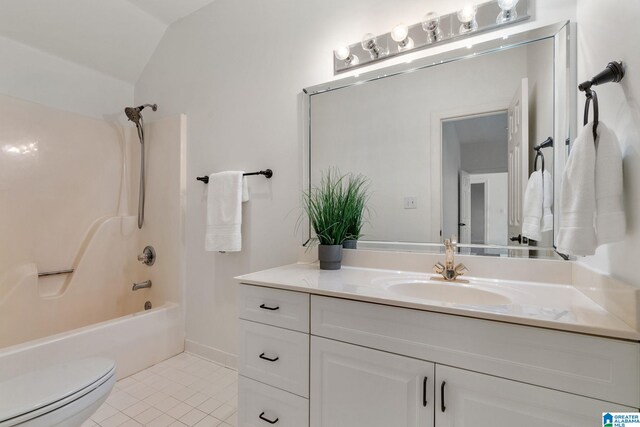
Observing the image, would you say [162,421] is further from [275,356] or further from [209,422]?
[275,356]

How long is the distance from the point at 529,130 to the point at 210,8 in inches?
84.5

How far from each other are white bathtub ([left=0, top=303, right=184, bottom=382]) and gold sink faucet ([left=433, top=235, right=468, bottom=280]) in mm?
1862

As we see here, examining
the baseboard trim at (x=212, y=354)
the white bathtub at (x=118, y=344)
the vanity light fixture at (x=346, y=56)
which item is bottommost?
the baseboard trim at (x=212, y=354)

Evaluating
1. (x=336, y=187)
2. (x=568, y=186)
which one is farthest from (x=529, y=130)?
(x=336, y=187)

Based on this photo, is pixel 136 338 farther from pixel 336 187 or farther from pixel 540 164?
pixel 540 164

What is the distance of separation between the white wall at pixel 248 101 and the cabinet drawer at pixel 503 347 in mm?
829

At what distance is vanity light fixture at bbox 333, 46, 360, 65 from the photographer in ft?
4.99

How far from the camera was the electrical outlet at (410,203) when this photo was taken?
1418mm

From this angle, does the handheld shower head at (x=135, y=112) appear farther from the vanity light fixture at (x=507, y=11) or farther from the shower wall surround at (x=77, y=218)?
the vanity light fixture at (x=507, y=11)

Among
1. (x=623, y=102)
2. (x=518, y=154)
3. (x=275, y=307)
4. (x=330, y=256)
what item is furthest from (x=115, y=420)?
(x=623, y=102)

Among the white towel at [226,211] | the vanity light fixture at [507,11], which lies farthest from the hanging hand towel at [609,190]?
the white towel at [226,211]

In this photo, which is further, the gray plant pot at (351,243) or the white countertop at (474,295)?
the gray plant pot at (351,243)

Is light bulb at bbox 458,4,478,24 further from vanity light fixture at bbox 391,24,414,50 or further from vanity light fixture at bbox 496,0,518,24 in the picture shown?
vanity light fixture at bbox 391,24,414,50

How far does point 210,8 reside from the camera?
2072mm
